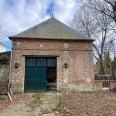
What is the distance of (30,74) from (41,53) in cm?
181

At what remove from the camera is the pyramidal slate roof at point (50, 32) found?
9453mm

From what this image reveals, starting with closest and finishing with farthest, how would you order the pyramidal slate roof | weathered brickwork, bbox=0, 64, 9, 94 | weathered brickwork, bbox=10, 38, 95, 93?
weathered brickwork, bbox=0, 64, 9, 94, weathered brickwork, bbox=10, 38, 95, 93, the pyramidal slate roof

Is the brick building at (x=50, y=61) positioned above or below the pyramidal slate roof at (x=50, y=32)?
below

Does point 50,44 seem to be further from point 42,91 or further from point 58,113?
point 58,113

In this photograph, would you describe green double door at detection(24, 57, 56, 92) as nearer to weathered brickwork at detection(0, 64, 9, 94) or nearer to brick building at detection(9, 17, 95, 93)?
brick building at detection(9, 17, 95, 93)

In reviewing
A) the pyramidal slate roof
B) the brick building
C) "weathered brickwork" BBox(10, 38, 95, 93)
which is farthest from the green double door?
the pyramidal slate roof

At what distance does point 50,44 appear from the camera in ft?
30.8

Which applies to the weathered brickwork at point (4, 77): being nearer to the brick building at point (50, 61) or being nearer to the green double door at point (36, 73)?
the brick building at point (50, 61)

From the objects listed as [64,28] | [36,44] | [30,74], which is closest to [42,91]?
[30,74]

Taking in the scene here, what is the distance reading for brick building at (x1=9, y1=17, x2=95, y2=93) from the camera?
29.8 ft

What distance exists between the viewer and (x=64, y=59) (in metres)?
9.34

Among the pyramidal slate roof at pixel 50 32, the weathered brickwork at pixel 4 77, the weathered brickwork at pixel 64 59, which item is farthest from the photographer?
the pyramidal slate roof at pixel 50 32

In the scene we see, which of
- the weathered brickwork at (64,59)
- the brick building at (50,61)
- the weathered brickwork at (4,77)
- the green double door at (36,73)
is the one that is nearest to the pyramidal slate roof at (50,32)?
the brick building at (50,61)

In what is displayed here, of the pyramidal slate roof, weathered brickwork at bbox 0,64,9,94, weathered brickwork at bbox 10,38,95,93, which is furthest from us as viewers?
the pyramidal slate roof
